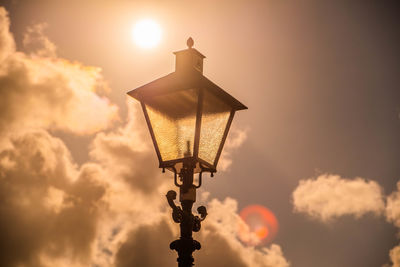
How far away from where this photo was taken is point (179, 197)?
9352mm

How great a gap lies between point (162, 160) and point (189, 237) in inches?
47.8

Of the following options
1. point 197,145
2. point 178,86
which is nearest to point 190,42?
point 178,86

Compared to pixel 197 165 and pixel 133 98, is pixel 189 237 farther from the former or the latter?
pixel 133 98

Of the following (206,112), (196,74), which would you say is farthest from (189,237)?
(196,74)

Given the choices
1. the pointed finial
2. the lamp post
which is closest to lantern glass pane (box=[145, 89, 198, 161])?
the lamp post

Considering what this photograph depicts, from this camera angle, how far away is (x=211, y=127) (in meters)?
9.29

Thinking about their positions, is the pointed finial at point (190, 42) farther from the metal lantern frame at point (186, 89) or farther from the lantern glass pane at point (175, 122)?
the lantern glass pane at point (175, 122)

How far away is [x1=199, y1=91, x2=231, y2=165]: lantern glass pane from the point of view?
29.9 feet

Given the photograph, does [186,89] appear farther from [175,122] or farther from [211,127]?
[211,127]

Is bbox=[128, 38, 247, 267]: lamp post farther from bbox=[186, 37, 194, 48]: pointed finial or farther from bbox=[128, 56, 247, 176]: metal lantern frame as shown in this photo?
bbox=[186, 37, 194, 48]: pointed finial

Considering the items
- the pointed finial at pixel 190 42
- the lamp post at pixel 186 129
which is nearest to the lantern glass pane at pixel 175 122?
the lamp post at pixel 186 129

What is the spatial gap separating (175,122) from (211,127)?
550 millimetres

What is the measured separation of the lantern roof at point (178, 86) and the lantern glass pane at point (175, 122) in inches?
3.5

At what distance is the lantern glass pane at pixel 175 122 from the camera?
906 cm
